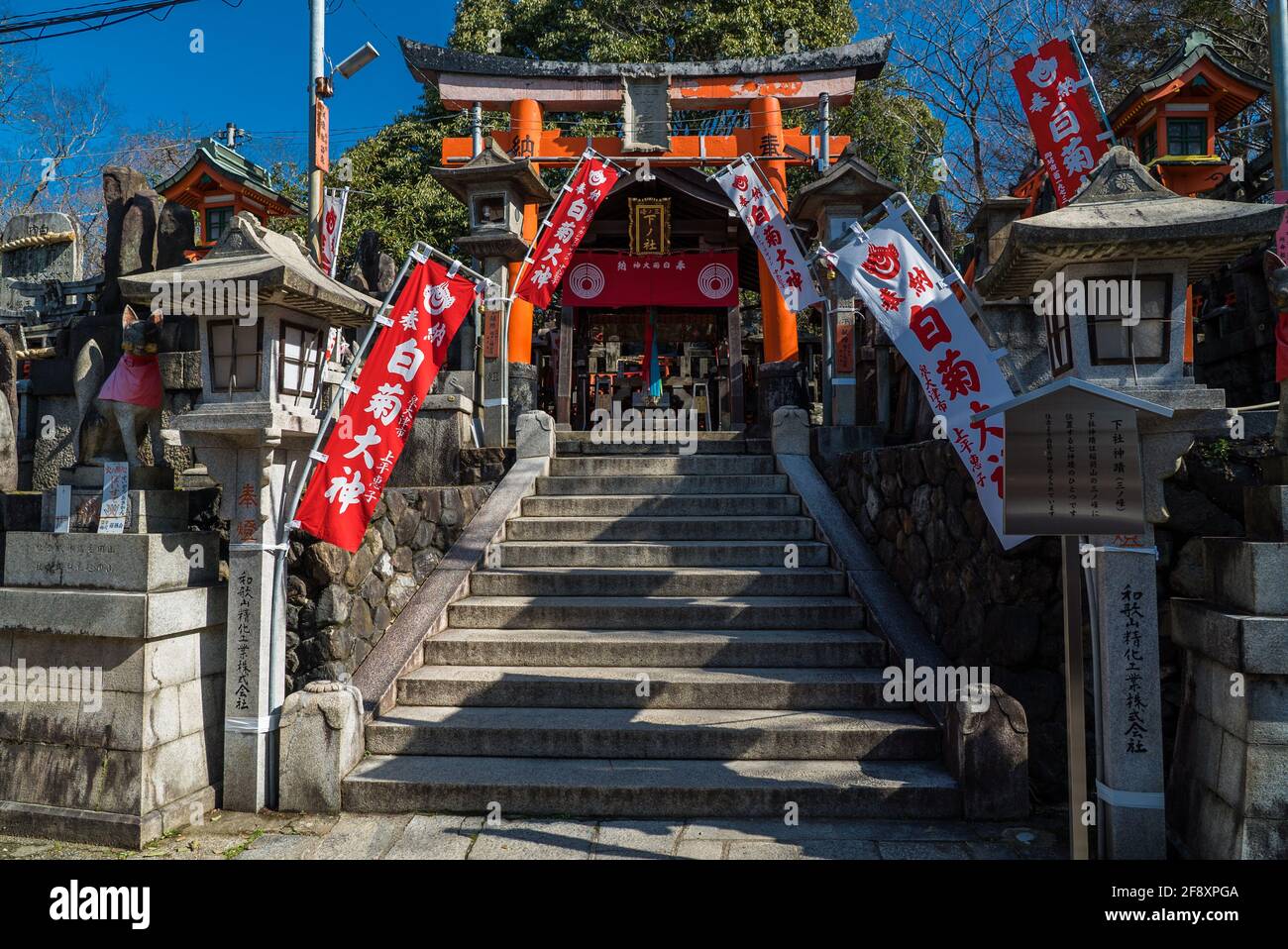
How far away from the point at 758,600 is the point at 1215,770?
367 cm

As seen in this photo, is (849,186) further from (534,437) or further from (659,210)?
(659,210)

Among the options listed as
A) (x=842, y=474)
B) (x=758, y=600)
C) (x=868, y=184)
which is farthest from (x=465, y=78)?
(x=758, y=600)

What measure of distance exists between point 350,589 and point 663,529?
327cm

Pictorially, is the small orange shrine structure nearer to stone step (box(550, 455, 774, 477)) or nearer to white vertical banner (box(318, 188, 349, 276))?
white vertical banner (box(318, 188, 349, 276))

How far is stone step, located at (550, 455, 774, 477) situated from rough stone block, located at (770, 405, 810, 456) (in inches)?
9.8

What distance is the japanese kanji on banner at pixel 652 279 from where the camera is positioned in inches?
714

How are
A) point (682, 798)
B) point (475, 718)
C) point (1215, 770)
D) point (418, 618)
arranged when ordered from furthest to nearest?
point (418, 618) < point (475, 718) < point (682, 798) < point (1215, 770)

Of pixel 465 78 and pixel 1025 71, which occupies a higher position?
pixel 465 78

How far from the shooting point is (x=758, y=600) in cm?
739

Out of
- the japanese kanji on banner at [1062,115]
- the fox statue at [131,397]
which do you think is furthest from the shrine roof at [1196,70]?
the fox statue at [131,397]

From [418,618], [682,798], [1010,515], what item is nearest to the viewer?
[1010,515]

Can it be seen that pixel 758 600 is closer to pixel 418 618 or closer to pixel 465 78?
pixel 418 618

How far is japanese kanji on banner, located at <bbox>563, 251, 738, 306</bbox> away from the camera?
18125 millimetres

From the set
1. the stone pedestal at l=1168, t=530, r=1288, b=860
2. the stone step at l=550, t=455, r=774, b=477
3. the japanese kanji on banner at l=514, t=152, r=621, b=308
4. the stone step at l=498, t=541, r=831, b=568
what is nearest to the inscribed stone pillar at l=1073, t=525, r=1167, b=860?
the stone pedestal at l=1168, t=530, r=1288, b=860
